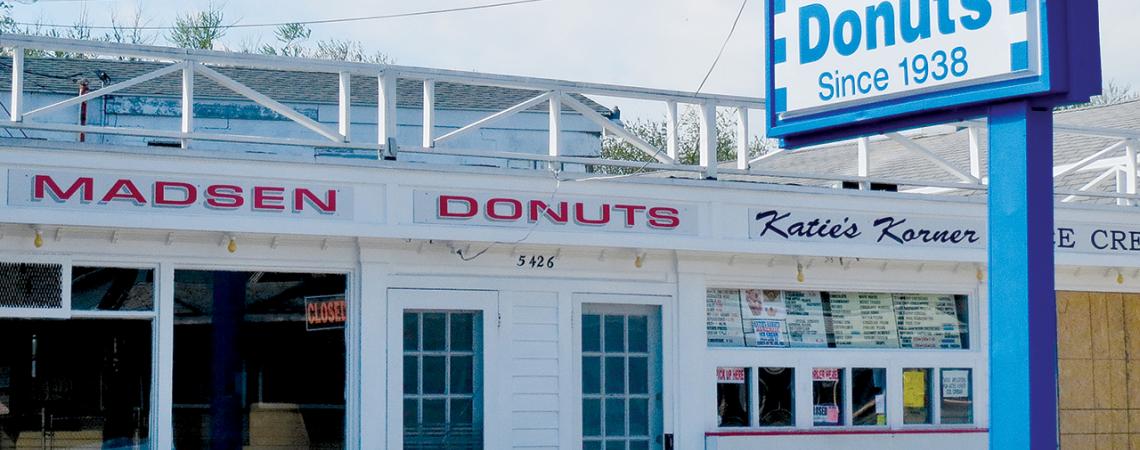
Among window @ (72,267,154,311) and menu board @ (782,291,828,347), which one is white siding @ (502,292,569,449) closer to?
menu board @ (782,291,828,347)

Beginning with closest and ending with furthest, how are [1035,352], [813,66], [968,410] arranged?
[1035,352] → [813,66] → [968,410]

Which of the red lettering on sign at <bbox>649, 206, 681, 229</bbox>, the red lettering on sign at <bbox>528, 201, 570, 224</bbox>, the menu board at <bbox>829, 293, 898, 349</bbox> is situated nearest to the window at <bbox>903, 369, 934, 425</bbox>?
the menu board at <bbox>829, 293, 898, 349</bbox>

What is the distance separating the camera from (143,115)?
19.6 meters

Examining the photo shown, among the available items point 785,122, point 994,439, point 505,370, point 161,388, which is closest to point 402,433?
point 505,370

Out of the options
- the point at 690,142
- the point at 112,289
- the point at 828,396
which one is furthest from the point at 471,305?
the point at 690,142

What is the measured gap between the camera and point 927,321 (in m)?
14.6

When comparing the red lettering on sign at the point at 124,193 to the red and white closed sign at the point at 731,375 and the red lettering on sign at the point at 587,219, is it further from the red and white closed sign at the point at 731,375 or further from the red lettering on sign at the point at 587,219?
the red and white closed sign at the point at 731,375

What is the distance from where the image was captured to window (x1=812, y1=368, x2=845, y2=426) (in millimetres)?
13945

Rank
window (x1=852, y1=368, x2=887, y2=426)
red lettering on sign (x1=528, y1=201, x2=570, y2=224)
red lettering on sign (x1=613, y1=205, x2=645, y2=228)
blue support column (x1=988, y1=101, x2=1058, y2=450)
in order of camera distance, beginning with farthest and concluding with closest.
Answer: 1. window (x1=852, y1=368, x2=887, y2=426)
2. red lettering on sign (x1=613, y1=205, x2=645, y2=228)
3. red lettering on sign (x1=528, y1=201, x2=570, y2=224)
4. blue support column (x1=988, y1=101, x2=1058, y2=450)

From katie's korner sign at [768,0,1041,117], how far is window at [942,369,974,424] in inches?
196

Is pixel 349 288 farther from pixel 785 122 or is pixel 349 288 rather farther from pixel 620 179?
pixel 785 122

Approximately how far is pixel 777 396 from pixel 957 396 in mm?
1956

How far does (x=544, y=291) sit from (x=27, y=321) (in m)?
3.94

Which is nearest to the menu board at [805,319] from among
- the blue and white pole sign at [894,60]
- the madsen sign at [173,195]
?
the blue and white pole sign at [894,60]
